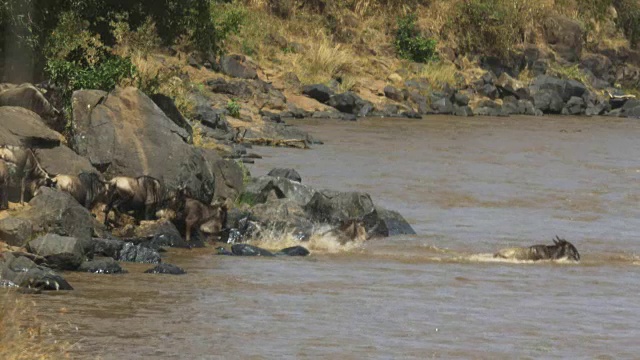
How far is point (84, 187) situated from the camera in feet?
47.6

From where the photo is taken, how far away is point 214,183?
16.4m

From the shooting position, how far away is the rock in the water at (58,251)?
12.3m

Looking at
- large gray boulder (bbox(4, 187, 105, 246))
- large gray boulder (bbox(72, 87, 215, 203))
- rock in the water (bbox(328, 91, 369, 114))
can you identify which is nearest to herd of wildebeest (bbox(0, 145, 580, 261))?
large gray boulder (bbox(72, 87, 215, 203))

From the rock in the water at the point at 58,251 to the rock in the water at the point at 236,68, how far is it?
20.9m

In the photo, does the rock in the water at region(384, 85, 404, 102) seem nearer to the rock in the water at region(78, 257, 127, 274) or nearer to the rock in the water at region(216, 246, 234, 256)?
the rock in the water at region(216, 246, 234, 256)

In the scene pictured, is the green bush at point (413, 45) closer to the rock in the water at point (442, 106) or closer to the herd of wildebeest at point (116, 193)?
the rock in the water at point (442, 106)

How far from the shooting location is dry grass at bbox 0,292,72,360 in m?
7.97

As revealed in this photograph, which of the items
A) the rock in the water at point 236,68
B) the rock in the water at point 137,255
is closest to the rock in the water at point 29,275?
the rock in the water at point 137,255

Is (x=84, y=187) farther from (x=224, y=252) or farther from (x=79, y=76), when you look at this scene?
(x=79, y=76)

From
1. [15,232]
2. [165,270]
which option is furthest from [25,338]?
[15,232]

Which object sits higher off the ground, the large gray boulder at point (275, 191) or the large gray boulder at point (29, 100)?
the large gray boulder at point (29, 100)

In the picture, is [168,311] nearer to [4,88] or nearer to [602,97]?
[4,88]

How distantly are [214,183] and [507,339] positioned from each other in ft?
22.2

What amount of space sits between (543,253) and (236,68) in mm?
19502
